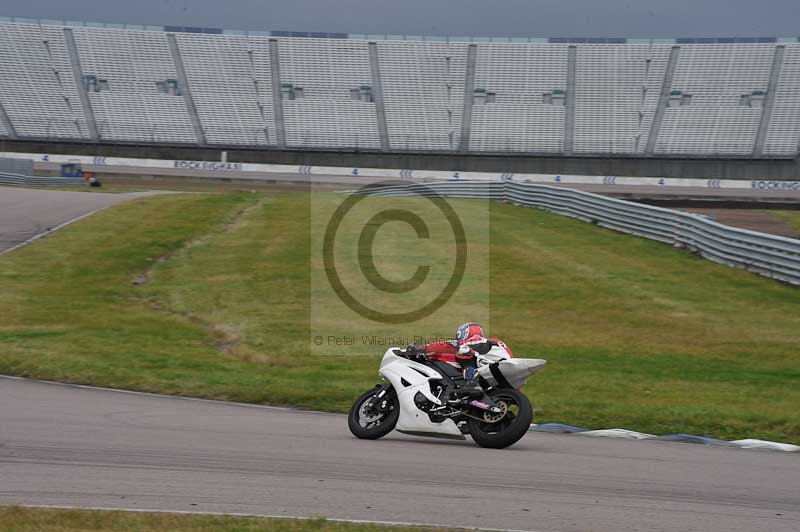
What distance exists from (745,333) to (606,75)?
52968 millimetres

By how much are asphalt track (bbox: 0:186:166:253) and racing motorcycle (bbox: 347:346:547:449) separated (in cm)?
1875

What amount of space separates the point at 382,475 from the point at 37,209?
28988mm

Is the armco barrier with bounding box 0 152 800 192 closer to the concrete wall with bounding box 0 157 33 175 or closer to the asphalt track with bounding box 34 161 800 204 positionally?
the asphalt track with bounding box 34 161 800 204

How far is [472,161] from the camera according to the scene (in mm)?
61406

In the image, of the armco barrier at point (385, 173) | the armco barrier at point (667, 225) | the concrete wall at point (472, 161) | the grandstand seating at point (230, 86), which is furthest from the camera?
the grandstand seating at point (230, 86)

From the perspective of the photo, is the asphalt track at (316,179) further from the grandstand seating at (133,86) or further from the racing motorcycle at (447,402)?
the racing motorcycle at (447,402)

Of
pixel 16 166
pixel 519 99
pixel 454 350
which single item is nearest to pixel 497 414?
pixel 454 350

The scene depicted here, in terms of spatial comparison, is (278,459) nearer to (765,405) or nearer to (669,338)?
(765,405)

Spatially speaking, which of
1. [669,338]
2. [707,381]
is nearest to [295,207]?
[669,338]

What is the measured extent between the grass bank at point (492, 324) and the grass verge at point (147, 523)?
5.52 metres

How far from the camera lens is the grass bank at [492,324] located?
1199 cm

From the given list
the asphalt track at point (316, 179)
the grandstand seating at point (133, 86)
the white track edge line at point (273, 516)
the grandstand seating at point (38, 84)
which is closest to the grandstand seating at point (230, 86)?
the grandstand seating at point (133, 86)

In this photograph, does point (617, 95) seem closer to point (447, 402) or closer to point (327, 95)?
point (327, 95)

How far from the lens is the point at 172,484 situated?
6.91 m
